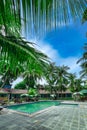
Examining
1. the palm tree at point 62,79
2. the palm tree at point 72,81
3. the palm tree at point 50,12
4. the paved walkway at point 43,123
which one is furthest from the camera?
the palm tree at point 72,81

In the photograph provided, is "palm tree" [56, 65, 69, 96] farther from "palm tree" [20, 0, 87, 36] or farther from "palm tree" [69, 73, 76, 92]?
"palm tree" [20, 0, 87, 36]

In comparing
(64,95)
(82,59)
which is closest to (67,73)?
(64,95)

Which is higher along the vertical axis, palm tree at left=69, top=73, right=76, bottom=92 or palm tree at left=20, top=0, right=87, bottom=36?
palm tree at left=69, top=73, right=76, bottom=92

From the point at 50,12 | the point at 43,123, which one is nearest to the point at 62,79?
the point at 43,123

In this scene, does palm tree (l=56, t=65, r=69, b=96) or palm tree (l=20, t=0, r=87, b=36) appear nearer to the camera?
palm tree (l=20, t=0, r=87, b=36)

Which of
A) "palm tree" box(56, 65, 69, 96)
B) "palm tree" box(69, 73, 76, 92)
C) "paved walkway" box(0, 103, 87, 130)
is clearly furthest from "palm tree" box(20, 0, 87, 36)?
"palm tree" box(69, 73, 76, 92)

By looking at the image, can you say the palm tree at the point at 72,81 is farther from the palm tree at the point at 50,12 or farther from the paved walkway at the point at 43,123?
the palm tree at the point at 50,12

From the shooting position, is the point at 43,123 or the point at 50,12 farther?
the point at 43,123

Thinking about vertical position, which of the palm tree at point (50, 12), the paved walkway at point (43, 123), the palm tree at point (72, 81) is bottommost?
the paved walkway at point (43, 123)

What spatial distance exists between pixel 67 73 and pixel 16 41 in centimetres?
4484

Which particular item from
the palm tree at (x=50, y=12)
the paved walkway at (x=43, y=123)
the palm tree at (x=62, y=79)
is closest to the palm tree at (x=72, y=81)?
the palm tree at (x=62, y=79)

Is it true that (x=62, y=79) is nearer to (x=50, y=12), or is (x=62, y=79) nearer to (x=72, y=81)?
(x=72, y=81)

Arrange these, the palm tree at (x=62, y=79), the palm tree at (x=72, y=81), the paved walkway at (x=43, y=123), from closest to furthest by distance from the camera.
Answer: the paved walkway at (x=43, y=123)
the palm tree at (x=62, y=79)
the palm tree at (x=72, y=81)

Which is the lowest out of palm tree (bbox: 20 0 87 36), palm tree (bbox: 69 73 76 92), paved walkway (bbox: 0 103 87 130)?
paved walkway (bbox: 0 103 87 130)
